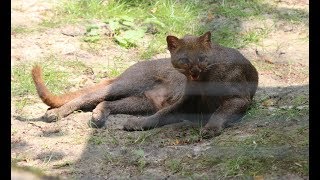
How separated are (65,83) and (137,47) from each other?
1.08m

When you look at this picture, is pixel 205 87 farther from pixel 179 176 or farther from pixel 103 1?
pixel 103 1

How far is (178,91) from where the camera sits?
4.83m

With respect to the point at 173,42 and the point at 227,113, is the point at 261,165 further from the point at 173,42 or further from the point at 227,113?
the point at 173,42

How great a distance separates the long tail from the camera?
473 cm

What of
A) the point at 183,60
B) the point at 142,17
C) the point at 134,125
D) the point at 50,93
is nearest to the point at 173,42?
the point at 183,60

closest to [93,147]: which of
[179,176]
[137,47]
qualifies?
[179,176]

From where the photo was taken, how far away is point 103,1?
23.4 feet

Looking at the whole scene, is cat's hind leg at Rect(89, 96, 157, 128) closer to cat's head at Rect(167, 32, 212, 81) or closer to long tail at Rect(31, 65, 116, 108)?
long tail at Rect(31, 65, 116, 108)

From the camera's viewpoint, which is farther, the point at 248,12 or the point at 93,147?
the point at 248,12

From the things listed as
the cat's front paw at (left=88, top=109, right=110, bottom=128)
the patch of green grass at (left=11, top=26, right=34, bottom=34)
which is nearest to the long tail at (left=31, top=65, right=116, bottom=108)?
the cat's front paw at (left=88, top=109, right=110, bottom=128)

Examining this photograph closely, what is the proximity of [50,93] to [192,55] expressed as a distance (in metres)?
1.29

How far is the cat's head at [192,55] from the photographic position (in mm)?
4238
